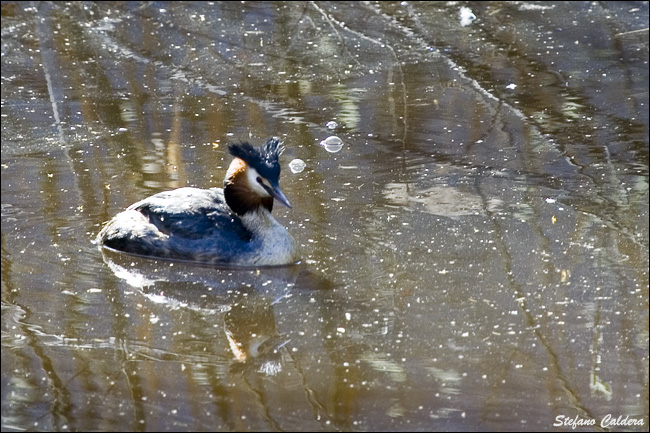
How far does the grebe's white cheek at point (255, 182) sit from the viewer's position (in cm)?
669

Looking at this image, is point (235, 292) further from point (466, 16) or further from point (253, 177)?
point (466, 16)

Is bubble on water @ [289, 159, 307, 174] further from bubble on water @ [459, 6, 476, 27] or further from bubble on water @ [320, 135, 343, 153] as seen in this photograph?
bubble on water @ [459, 6, 476, 27]

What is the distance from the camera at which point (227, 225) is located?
6.80m

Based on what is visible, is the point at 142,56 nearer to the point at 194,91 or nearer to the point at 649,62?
the point at 194,91

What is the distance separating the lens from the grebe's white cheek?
669cm

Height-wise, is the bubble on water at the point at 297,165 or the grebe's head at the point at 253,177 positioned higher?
the grebe's head at the point at 253,177

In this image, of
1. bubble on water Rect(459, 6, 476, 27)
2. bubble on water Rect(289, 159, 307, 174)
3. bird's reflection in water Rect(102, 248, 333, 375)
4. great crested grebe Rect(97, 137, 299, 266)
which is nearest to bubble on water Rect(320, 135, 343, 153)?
bubble on water Rect(289, 159, 307, 174)

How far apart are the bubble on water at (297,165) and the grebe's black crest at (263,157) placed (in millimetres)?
1356

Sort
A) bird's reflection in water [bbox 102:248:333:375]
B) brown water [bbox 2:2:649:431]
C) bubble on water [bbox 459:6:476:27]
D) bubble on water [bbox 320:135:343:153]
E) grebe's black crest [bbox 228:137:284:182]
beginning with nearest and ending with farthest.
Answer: brown water [bbox 2:2:649:431] < bird's reflection in water [bbox 102:248:333:375] < grebe's black crest [bbox 228:137:284:182] < bubble on water [bbox 320:135:343:153] < bubble on water [bbox 459:6:476:27]

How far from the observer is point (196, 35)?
12711mm

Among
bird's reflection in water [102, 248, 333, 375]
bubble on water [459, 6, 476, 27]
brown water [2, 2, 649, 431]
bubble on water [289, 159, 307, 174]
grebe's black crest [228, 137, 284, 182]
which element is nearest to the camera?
brown water [2, 2, 649, 431]

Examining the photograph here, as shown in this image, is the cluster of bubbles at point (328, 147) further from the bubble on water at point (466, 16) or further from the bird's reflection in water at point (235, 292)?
the bubble on water at point (466, 16)

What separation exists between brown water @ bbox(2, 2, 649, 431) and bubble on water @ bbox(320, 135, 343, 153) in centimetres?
7

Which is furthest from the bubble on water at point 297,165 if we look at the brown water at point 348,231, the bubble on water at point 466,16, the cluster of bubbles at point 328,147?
the bubble on water at point 466,16
